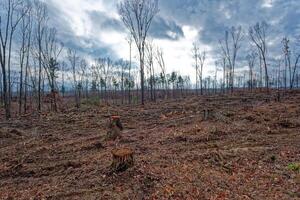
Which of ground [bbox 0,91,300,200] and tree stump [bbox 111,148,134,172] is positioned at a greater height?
tree stump [bbox 111,148,134,172]

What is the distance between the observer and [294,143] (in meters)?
10.1

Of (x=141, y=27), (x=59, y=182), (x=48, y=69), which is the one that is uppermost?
(x=141, y=27)

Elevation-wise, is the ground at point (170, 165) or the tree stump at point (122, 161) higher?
the tree stump at point (122, 161)

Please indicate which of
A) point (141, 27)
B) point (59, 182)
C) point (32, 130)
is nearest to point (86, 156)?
point (59, 182)

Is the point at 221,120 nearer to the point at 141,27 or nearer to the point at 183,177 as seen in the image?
the point at 183,177

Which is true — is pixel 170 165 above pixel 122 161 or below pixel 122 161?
below

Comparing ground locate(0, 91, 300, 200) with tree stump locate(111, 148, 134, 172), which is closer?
ground locate(0, 91, 300, 200)

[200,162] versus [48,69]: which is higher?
[48,69]

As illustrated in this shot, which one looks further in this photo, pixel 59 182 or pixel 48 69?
pixel 48 69

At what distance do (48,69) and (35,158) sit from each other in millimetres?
24231

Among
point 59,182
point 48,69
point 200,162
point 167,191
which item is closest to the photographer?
point 167,191

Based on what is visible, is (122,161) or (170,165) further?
(170,165)

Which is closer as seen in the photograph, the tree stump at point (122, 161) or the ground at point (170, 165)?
the ground at point (170, 165)

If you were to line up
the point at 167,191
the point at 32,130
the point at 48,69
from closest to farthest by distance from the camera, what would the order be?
1. the point at 167,191
2. the point at 32,130
3. the point at 48,69
